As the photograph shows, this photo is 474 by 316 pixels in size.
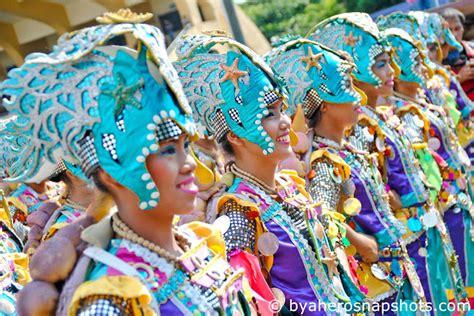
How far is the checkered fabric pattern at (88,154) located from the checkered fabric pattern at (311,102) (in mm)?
2400

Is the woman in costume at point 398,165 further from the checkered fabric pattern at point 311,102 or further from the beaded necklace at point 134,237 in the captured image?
the beaded necklace at point 134,237

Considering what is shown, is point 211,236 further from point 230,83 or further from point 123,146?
point 230,83

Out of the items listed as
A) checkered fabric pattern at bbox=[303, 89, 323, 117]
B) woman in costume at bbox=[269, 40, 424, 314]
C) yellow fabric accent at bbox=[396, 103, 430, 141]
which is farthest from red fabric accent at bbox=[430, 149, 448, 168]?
checkered fabric pattern at bbox=[303, 89, 323, 117]

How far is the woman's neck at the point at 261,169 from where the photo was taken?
3830mm

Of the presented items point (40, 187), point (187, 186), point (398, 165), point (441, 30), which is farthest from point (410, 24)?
point (187, 186)

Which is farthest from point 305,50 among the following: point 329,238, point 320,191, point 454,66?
point 454,66

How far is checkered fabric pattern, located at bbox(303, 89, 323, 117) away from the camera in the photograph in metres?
4.78

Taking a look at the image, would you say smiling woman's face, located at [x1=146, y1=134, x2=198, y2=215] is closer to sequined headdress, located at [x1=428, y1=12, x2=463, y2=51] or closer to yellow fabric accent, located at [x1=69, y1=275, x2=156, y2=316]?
yellow fabric accent, located at [x1=69, y1=275, x2=156, y2=316]

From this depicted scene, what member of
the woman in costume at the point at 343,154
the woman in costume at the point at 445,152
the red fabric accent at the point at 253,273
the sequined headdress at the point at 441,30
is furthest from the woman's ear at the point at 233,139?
the sequined headdress at the point at 441,30

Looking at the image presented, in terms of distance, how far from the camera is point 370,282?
15.3 ft

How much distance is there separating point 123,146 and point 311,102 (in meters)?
2.44

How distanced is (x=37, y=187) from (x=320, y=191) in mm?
2410

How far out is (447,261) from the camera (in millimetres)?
5855

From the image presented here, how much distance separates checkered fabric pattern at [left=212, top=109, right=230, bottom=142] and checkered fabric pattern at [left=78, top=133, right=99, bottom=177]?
4.36 ft
